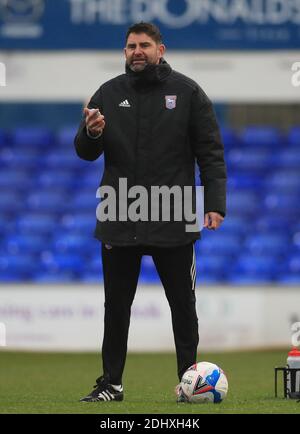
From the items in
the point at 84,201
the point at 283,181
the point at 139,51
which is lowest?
the point at 139,51

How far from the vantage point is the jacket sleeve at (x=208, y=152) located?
6121mm

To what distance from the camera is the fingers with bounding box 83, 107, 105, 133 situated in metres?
5.91

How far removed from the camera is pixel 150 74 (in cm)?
611

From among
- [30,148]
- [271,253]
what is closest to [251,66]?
[271,253]

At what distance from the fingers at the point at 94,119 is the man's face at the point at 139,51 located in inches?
13.9

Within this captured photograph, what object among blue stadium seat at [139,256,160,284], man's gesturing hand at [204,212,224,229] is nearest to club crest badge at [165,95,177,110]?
man's gesturing hand at [204,212,224,229]

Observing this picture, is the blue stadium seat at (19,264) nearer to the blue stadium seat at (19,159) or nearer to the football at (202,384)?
the blue stadium seat at (19,159)

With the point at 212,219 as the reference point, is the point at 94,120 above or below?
above

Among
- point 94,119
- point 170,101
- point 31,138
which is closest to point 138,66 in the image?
point 170,101

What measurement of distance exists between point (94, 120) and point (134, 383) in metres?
2.84

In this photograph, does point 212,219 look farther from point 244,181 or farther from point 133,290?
point 244,181

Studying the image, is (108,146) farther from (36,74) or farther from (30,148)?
(30,148)

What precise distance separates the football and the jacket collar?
150cm

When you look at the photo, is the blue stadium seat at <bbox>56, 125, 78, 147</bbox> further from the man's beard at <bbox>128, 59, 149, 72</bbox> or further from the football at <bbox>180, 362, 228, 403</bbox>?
the football at <bbox>180, 362, 228, 403</bbox>
